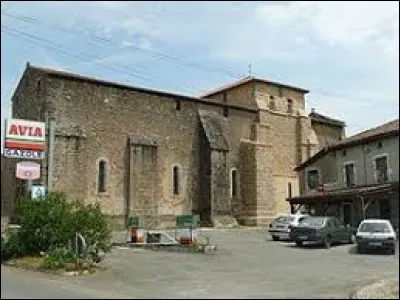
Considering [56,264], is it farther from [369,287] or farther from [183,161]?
[183,161]

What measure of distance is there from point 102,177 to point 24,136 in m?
18.4

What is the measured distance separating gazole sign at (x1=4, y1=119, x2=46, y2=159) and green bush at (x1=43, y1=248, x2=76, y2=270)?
3607 mm

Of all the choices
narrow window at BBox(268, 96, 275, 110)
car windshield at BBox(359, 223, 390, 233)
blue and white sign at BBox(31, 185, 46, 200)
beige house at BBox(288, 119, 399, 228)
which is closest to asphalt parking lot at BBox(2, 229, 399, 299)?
car windshield at BBox(359, 223, 390, 233)

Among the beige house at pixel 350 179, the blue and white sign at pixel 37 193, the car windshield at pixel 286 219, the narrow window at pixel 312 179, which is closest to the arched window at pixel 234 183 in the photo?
the narrow window at pixel 312 179

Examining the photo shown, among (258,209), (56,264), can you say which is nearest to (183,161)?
(258,209)

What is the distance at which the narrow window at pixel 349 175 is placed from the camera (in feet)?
114

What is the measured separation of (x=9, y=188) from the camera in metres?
9.98

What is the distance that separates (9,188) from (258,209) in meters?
37.5

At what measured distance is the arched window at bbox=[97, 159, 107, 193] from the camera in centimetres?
3938

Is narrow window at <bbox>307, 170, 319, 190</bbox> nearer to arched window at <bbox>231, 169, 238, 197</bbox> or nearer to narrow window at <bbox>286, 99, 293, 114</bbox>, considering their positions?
arched window at <bbox>231, 169, 238, 197</bbox>

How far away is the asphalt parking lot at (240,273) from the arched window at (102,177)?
13.9 meters

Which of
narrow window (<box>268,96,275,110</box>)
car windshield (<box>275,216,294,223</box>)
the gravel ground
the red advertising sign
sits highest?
narrow window (<box>268,96,275,110</box>)

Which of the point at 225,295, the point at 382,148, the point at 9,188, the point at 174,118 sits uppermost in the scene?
the point at 174,118

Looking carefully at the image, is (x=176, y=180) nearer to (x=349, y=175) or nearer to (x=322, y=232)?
(x=349, y=175)
